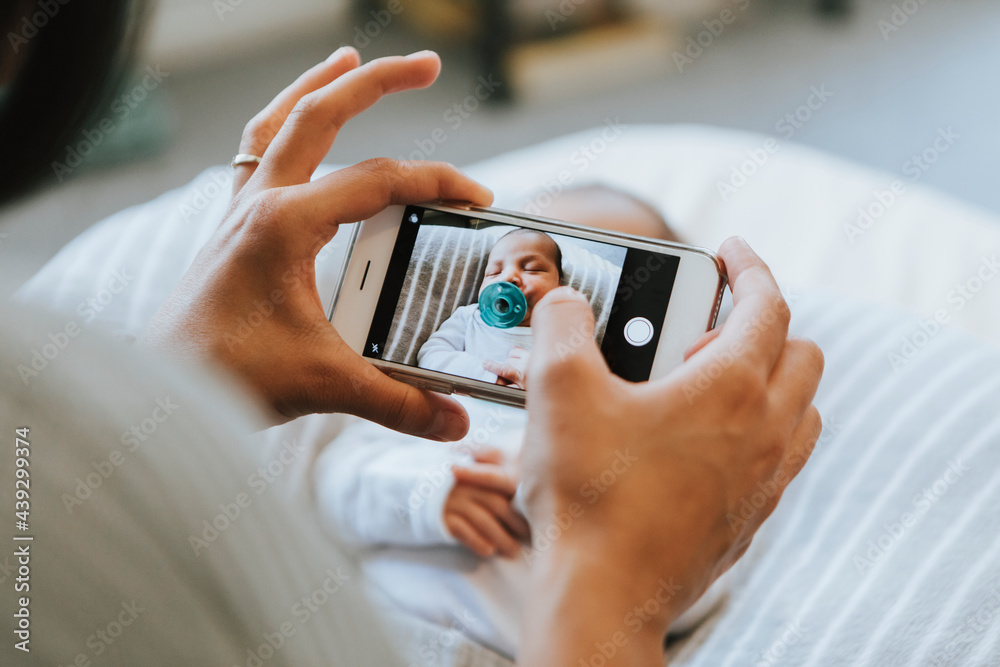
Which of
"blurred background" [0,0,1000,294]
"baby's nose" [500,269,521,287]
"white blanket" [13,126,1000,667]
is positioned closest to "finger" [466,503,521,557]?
"white blanket" [13,126,1000,667]

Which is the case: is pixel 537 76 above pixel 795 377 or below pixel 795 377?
above

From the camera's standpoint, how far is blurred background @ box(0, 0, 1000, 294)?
1.01 meters

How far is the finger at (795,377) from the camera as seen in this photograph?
41cm

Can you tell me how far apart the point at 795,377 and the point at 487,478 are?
397 millimetres

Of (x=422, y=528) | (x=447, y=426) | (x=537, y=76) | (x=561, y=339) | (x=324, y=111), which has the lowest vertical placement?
(x=422, y=528)

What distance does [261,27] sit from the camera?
3.54ft

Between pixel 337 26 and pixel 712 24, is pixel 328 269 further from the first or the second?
pixel 712 24

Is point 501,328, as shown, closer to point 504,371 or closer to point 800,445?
point 504,371

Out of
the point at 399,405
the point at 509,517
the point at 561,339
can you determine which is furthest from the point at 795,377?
the point at 509,517

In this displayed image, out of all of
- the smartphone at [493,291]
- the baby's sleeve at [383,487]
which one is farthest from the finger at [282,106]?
the baby's sleeve at [383,487]

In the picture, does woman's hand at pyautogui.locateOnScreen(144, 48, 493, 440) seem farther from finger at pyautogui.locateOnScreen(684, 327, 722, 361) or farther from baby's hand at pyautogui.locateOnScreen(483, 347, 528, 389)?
finger at pyautogui.locateOnScreen(684, 327, 722, 361)

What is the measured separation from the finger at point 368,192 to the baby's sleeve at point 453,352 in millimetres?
96

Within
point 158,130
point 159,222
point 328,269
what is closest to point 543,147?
point 328,269

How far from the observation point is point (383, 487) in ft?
2.41
